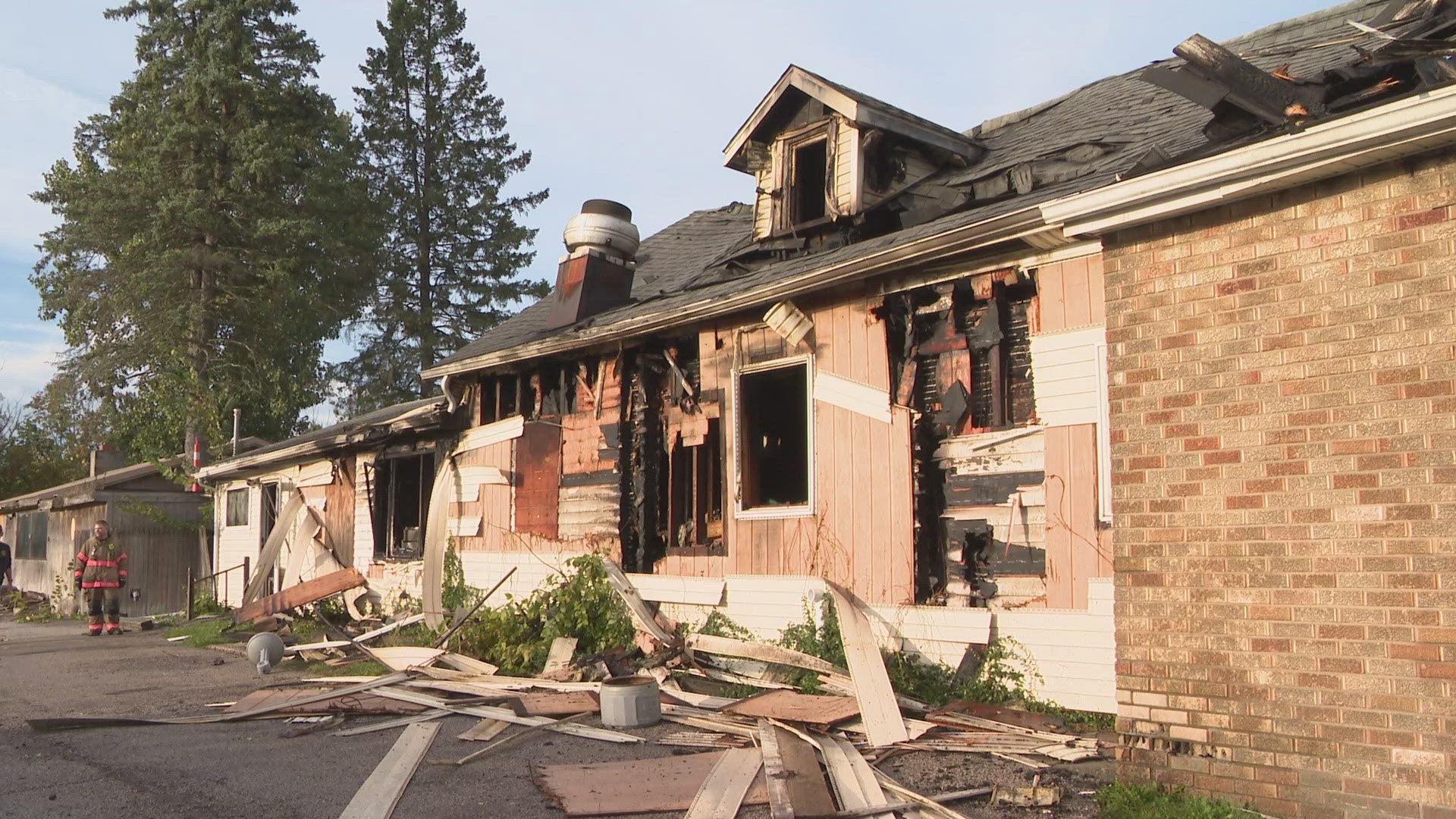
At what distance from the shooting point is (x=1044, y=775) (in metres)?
6.12

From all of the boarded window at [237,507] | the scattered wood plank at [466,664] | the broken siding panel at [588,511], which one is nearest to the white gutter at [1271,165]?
the broken siding panel at [588,511]

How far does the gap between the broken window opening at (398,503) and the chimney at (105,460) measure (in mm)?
13802

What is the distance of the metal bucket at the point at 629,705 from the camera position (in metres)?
7.84

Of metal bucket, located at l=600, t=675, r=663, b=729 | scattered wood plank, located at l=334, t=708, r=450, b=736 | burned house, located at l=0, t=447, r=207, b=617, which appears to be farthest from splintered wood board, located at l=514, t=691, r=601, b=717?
burned house, located at l=0, t=447, r=207, b=617

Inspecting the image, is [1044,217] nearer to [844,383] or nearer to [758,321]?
[844,383]

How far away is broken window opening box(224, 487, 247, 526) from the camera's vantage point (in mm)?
20984

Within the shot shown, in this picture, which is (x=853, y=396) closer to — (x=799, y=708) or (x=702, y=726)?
(x=799, y=708)

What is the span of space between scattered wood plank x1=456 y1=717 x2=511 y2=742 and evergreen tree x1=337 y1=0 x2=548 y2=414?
2719 centimetres

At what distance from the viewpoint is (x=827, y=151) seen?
11023 millimetres

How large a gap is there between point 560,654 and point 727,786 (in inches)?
199

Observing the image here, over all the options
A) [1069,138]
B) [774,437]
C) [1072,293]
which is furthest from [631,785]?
[1069,138]

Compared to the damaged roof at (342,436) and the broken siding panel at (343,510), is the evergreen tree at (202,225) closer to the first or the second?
the damaged roof at (342,436)

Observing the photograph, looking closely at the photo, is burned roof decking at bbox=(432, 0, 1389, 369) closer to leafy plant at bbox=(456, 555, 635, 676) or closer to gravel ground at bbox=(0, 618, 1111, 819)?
leafy plant at bbox=(456, 555, 635, 676)

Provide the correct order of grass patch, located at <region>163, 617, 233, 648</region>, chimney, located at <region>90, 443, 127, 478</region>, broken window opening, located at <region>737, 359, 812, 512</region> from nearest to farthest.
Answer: broken window opening, located at <region>737, 359, 812, 512</region>, grass patch, located at <region>163, 617, 233, 648</region>, chimney, located at <region>90, 443, 127, 478</region>
